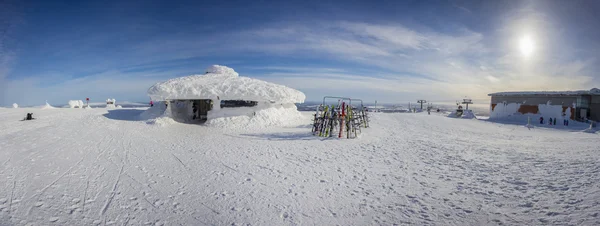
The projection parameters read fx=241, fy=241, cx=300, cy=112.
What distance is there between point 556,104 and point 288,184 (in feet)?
109

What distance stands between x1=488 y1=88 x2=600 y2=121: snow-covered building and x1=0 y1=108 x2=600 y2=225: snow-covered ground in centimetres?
2323

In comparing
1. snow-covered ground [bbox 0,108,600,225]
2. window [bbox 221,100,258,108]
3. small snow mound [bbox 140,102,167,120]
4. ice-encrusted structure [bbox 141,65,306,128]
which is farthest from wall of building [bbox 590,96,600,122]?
small snow mound [bbox 140,102,167,120]

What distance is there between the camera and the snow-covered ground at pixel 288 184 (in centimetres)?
432

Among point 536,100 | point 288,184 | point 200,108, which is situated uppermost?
point 536,100

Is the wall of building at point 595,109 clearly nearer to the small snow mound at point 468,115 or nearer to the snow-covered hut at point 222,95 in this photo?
the small snow mound at point 468,115

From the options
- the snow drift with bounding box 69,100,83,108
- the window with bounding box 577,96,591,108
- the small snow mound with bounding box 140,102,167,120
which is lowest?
the small snow mound with bounding box 140,102,167,120

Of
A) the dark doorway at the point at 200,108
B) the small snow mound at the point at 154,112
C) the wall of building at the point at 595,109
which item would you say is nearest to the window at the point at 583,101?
the wall of building at the point at 595,109

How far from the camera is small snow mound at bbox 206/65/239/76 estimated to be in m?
21.9

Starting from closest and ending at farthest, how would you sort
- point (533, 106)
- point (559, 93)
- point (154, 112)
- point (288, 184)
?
point (288, 184) → point (154, 112) → point (559, 93) → point (533, 106)

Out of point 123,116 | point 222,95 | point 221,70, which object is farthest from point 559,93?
point 123,116

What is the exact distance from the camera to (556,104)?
82.2 feet

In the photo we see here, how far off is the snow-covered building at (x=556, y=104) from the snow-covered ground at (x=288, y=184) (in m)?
23.2

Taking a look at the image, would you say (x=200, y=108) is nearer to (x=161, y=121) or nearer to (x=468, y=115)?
(x=161, y=121)

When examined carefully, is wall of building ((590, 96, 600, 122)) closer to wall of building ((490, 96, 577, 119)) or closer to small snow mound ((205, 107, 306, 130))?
wall of building ((490, 96, 577, 119))
